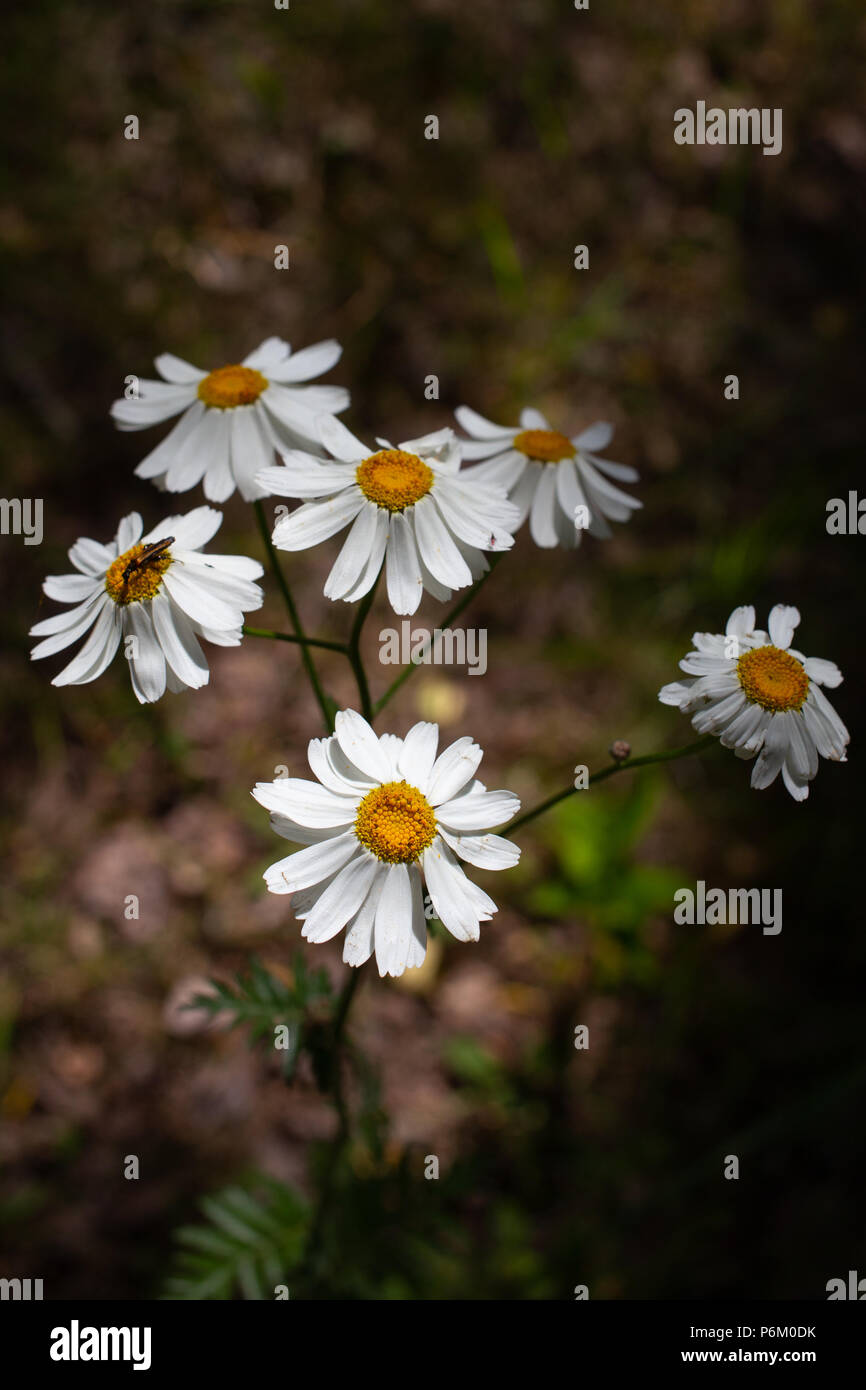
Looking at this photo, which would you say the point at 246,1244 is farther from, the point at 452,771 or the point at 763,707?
the point at 763,707

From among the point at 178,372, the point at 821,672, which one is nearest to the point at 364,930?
the point at 821,672

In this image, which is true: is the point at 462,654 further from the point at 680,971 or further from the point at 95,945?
the point at 95,945

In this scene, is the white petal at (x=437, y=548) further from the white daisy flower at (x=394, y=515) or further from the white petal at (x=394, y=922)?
the white petal at (x=394, y=922)

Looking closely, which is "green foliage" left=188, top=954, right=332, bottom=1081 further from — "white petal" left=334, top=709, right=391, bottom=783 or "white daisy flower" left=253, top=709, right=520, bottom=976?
"white petal" left=334, top=709, right=391, bottom=783

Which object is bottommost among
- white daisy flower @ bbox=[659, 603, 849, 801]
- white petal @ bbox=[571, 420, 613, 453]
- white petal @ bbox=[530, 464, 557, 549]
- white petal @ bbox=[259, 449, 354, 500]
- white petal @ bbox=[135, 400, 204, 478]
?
white daisy flower @ bbox=[659, 603, 849, 801]

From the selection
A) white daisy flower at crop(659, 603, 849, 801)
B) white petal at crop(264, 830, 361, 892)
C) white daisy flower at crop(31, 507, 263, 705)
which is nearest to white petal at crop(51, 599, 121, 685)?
white daisy flower at crop(31, 507, 263, 705)
